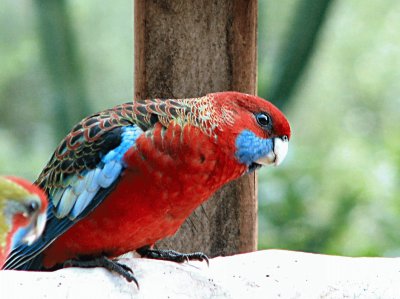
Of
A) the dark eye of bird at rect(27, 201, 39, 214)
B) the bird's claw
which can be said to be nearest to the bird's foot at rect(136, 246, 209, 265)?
the bird's claw

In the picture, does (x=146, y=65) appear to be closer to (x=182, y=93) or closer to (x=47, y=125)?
(x=182, y=93)

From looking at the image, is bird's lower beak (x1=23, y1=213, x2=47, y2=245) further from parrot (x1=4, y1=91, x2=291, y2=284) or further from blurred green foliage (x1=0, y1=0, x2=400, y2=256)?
blurred green foliage (x1=0, y1=0, x2=400, y2=256)

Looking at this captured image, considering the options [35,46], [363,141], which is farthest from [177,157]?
[363,141]

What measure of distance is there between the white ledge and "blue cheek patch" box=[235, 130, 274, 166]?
0.35 metres

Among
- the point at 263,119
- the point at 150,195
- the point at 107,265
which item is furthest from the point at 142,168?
the point at 263,119

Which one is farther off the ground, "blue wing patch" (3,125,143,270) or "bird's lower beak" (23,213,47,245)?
"bird's lower beak" (23,213,47,245)

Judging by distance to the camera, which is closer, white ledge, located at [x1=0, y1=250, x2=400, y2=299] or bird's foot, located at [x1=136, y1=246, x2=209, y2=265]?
white ledge, located at [x1=0, y1=250, x2=400, y2=299]

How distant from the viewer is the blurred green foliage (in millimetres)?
5320

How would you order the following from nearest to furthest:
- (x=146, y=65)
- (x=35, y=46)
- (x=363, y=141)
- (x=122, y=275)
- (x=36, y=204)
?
1. (x=36, y=204)
2. (x=122, y=275)
3. (x=146, y=65)
4. (x=35, y=46)
5. (x=363, y=141)

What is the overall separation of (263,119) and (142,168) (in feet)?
1.57

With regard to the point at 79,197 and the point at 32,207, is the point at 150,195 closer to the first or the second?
the point at 79,197

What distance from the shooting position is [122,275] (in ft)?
9.56

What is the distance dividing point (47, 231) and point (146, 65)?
79 cm

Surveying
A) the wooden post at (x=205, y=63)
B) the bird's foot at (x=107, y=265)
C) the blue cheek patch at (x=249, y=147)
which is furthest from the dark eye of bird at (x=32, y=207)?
the wooden post at (x=205, y=63)
